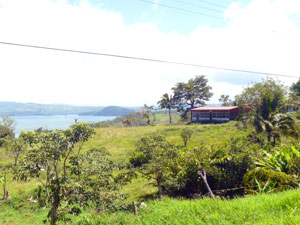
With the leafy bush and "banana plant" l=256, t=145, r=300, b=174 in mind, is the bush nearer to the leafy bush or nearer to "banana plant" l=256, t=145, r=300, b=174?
"banana plant" l=256, t=145, r=300, b=174

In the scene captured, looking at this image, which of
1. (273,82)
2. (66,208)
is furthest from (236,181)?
(273,82)

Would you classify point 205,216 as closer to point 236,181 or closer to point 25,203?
point 236,181

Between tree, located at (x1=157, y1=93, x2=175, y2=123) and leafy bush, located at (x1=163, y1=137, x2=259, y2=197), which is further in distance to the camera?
tree, located at (x1=157, y1=93, x2=175, y2=123)

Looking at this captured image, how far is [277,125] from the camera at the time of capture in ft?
54.6

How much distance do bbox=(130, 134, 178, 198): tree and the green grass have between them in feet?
15.1

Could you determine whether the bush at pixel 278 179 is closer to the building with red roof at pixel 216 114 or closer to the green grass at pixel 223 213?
the green grass at pixel 223 213

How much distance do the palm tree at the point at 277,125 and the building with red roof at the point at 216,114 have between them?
2160cm

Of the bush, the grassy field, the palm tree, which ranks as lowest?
the grassy field

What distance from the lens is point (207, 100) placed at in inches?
2197

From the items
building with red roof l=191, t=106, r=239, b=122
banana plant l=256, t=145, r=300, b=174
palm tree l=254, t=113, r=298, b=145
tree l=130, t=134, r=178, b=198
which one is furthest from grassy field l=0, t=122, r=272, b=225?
building with red roof l=191, t=106, r=239, b=122

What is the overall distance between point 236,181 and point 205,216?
22.4 feet

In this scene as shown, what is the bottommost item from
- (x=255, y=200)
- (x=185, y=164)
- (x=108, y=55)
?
(x=185, y=164)

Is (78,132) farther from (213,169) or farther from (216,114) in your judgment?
(216,114)

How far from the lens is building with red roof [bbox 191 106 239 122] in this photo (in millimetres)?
38969
